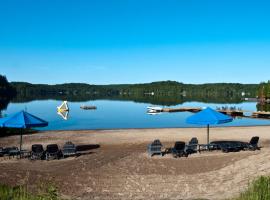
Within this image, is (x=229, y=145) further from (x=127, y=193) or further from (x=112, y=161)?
(x=127, y=193)

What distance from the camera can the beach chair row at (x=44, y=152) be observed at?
816 inches

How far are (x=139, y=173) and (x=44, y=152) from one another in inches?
260

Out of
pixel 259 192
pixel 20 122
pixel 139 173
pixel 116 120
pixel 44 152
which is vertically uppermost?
pixel 20 122

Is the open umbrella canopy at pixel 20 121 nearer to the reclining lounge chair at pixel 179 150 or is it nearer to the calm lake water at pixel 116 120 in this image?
the reclining lounge chair at pixel 179 150

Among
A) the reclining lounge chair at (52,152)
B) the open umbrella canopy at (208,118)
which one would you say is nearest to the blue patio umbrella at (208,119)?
the open umbrella canopy at (208,118)

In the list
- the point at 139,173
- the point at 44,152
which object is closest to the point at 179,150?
the point at 139,173

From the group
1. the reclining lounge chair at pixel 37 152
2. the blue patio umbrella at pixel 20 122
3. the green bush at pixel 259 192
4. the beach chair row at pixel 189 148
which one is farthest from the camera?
the beach chair row at pixel 189 148

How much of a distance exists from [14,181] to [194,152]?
1063cm

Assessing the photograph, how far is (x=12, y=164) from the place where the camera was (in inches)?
765

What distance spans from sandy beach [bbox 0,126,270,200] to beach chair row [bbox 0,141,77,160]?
1.78 ft

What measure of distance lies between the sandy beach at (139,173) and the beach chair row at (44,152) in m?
0.54

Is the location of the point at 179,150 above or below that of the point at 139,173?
above

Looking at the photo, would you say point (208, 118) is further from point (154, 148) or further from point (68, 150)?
point (68, 150)

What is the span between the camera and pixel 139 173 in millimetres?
17250
